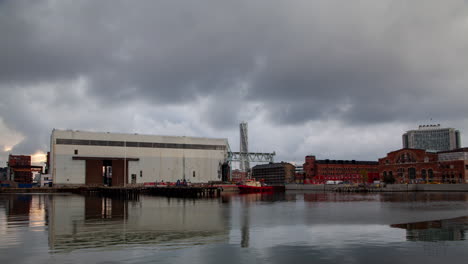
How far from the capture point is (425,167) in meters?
126

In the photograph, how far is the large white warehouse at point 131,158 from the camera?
343 ft

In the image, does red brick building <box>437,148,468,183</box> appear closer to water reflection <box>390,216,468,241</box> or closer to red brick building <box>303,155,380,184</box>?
red brick building <box>303,155,380,184</box>

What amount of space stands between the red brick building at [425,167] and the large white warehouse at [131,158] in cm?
5717

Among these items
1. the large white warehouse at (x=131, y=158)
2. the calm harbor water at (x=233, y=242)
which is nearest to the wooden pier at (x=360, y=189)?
the large white warehouse at (x=131, y=158)

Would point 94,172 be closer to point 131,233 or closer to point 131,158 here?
point 131,158

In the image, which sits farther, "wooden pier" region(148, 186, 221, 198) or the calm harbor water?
"wooden pier" region(148, 186, 221, 198)

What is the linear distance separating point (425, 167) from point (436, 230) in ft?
362

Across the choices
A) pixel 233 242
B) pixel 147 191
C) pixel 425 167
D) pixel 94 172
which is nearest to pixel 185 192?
pixel 147 191

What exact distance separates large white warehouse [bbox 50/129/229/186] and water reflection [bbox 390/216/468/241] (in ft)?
291

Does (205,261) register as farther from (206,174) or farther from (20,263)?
(206,174)

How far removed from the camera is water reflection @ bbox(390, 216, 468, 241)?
76.0 ft

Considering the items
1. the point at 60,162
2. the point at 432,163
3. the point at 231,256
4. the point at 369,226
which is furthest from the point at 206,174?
the point at 231,256

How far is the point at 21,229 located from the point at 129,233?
831 cm

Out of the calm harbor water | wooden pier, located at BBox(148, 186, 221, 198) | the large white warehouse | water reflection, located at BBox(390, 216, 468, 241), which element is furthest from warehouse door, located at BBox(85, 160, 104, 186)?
water reflection, located at BBox(390, 216, 468, 241)
